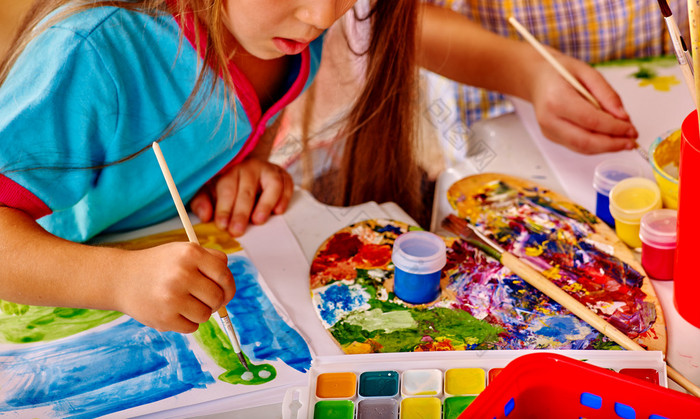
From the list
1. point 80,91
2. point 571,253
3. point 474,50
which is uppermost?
point 80,91

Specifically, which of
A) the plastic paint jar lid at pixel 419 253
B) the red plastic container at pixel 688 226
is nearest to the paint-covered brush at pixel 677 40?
the red plastic container at pixel 688 226

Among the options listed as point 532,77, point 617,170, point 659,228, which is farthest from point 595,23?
point 659,228

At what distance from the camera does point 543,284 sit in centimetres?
75

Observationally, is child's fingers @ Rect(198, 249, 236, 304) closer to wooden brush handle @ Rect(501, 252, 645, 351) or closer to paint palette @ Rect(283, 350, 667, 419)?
paint palette @ Rect(283, 350, 667, 419)

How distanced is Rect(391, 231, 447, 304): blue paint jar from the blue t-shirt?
0.92 feet

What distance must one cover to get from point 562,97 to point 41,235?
64cm

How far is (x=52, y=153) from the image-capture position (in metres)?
0.74

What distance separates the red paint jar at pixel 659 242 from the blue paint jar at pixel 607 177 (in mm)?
73

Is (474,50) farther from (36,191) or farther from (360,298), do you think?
(36,191)

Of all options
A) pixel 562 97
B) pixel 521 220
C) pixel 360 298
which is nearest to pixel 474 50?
pixel 562 97

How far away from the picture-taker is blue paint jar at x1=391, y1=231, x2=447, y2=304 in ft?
2.42

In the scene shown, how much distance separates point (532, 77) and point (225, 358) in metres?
0.58

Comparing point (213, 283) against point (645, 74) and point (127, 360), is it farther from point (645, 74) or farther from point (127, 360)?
point (645, 74)

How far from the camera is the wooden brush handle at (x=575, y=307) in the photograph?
25.6 inches
